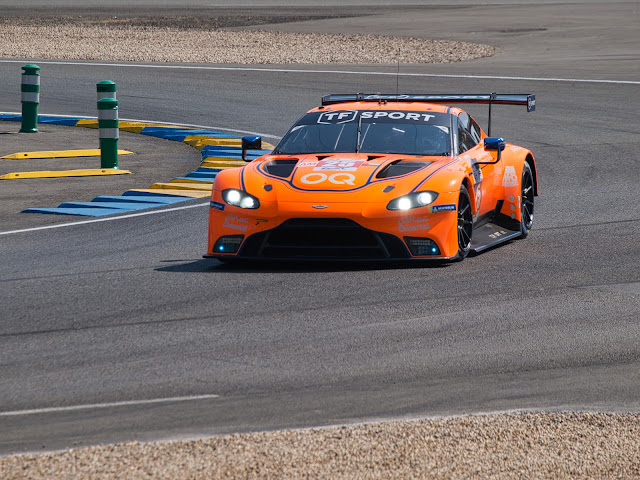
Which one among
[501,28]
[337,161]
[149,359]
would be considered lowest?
[149,359]

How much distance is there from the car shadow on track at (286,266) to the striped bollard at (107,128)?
18.7ft

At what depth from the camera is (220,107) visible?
20953mm

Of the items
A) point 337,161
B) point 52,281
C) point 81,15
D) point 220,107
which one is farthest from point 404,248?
point 81,15

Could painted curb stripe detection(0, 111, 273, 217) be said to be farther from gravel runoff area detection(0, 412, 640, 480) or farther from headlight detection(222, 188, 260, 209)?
gravel runoff area detection(0, 412, 640, 480)

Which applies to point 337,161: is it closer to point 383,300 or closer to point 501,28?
point 383,300

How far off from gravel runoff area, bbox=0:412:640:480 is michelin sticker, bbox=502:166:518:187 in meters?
5.45

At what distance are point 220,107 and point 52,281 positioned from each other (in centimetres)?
1315

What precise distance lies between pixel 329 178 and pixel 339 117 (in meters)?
1.45

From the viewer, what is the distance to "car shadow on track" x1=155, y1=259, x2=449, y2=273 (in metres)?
8.55

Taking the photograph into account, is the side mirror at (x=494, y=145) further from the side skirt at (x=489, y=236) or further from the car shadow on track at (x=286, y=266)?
the car shadow on track at (x=286, y=266)

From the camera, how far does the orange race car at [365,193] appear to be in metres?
8.39

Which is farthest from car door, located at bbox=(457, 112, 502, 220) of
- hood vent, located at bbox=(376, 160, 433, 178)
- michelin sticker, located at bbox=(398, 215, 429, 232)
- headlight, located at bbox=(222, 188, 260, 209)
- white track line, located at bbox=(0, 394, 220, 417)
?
white track line, located at bbox=(0, 394, 220, 417)

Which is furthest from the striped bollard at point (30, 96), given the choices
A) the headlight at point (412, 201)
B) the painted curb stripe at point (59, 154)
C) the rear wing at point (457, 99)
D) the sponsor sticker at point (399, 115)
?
the headlight at point (412, 201)

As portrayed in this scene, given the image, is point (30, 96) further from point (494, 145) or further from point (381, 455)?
point (381, 455)
